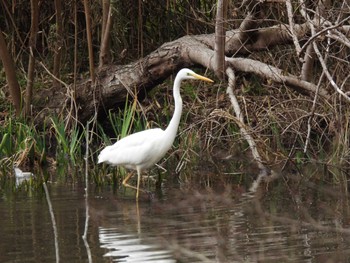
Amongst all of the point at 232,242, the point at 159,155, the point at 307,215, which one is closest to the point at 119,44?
the point at 159,155

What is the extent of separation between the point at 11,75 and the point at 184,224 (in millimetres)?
6390

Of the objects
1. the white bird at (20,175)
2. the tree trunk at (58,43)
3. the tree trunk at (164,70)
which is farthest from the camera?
the tree trunk at (58,43)

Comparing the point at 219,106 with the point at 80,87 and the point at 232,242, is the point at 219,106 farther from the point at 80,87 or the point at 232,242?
the point at 232,242

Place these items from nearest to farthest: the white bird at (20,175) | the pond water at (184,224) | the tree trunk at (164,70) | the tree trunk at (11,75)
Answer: the pond water at (184,224) < the tree trunk at (164,70) < the white bird at (20,175) < the tree trunk at (11,75)

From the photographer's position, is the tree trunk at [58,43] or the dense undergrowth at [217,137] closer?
the dense undergrowth at [217,137]

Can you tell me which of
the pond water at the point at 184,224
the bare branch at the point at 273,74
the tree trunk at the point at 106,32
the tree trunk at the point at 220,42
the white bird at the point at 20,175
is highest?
the tree trunk at the point at 106,32

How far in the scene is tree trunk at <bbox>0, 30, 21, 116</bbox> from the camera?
1346 centimetres

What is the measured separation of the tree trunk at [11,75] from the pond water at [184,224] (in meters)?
3.30

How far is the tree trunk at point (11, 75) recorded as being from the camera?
1346 cm

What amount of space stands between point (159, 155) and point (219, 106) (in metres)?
2.28

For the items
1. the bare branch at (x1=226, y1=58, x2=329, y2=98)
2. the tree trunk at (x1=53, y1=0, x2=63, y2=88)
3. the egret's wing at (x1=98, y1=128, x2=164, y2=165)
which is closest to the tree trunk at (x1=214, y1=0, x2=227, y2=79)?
the bare branch at (x1=226, y1=58, x2=329, y2=98)

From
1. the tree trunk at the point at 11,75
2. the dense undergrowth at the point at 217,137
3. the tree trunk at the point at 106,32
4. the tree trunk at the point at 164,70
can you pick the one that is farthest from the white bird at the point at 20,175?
the tree trunk at the point at 106,32

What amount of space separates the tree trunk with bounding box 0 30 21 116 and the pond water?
330 centimetres

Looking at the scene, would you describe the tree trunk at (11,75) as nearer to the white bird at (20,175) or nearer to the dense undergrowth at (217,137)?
the dense undergrowth at (217,137)
